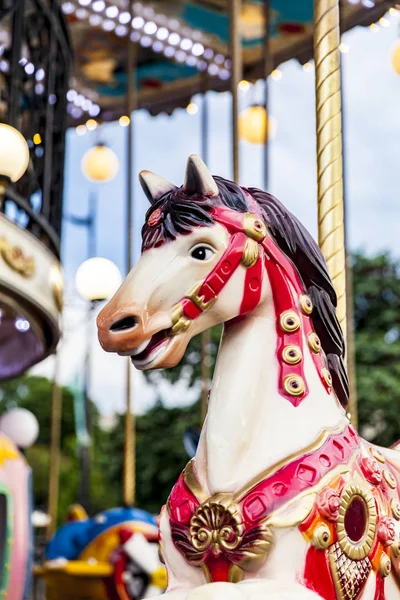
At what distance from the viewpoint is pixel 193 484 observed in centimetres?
206

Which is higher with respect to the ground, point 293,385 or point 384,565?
point 293,385

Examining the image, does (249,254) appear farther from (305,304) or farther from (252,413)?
(252,413)

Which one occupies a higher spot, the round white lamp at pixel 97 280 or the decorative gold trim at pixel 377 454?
the round white lamp at pixel 97 280

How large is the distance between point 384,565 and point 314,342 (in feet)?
1.60

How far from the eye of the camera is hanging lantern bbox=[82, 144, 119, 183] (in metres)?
9.31

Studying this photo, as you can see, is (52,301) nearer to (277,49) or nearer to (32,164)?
(32,164)

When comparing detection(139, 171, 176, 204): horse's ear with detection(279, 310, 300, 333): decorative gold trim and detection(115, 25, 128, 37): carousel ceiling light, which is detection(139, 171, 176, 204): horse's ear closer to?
detection(279, 310, 300, 333): decorative gold trim

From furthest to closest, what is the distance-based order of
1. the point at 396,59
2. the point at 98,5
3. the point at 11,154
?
the point at 98,5 < the point at 396,59 < the point at 11,154

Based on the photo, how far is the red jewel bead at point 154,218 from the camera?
2.12 m

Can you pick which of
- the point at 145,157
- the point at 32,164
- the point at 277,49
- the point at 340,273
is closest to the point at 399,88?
the point at 145,157

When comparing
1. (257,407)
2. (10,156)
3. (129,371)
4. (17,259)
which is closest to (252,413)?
(257,407)

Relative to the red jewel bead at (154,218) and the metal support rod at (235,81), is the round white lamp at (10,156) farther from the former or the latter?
the red jewel bead at (154,218)

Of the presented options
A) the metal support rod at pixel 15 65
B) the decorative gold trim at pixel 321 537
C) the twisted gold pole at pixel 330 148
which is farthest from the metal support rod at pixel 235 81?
the decorative gold trim at pixel 321 537

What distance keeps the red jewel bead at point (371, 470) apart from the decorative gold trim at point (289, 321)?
31 cm
